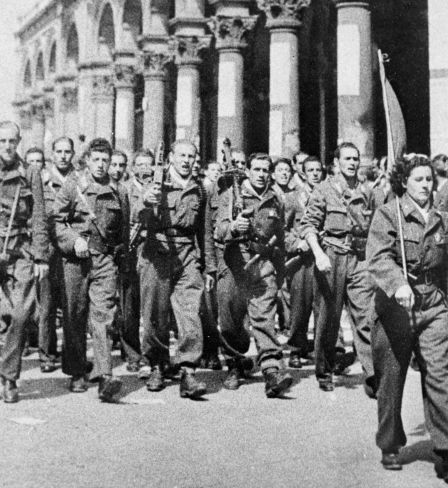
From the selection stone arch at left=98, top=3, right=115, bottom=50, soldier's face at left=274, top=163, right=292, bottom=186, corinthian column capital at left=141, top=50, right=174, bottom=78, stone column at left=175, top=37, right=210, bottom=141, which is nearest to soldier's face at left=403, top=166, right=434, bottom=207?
soldier's face at left=274, top=163, right=292, bottom=186

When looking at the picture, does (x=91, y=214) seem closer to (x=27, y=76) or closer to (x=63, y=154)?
(x=63, y=154)

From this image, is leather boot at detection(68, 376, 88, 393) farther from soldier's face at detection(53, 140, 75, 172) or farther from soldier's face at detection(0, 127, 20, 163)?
soldier's face at detection(53, 140, 75, 172)

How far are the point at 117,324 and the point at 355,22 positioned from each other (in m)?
6.32

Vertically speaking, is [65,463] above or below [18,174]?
below

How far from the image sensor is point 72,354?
723 cm

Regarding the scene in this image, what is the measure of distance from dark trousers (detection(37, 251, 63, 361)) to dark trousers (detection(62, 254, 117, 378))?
1.20m

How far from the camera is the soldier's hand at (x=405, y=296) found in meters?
4.57

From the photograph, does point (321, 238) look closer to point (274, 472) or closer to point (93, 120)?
point (274, 472)

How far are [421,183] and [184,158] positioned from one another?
2814mm

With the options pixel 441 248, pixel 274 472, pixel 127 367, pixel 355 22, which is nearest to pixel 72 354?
pixel 127 367

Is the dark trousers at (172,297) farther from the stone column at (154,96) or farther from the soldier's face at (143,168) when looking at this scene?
the stone column at (154,96)

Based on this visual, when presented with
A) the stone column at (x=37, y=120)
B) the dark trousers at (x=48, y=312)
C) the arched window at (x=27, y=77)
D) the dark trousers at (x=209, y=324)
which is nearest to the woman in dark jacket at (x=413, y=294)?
the dark trousers at (x=209, y=324)

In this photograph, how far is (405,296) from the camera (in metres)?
4.57

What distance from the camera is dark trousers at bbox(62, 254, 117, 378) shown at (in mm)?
6922
